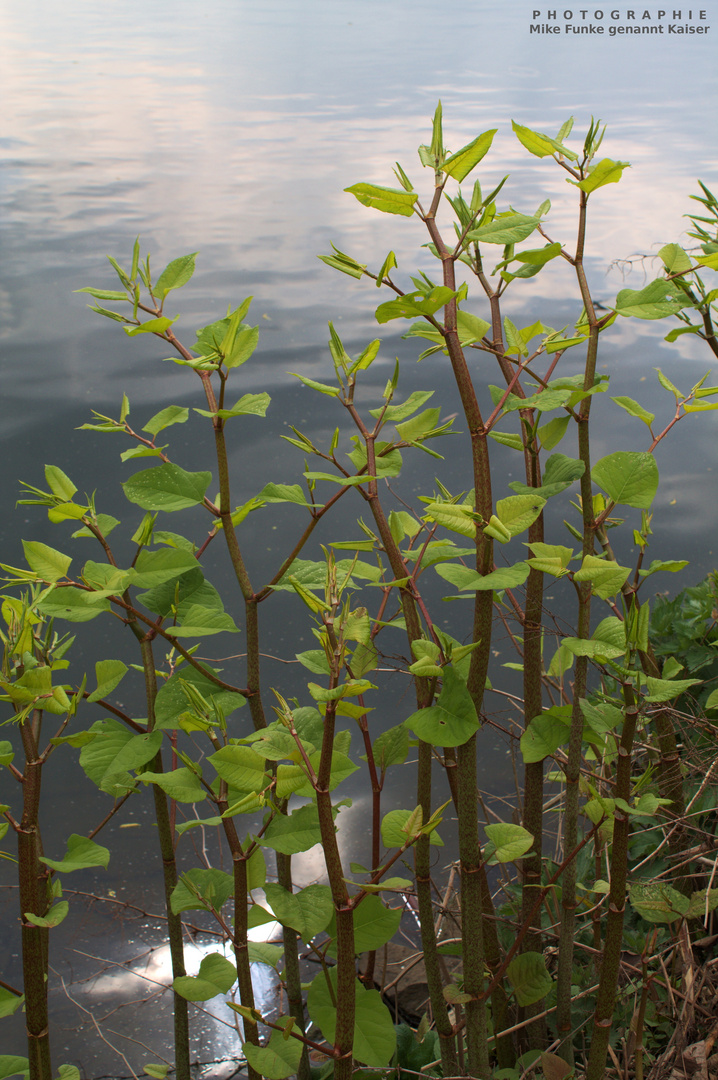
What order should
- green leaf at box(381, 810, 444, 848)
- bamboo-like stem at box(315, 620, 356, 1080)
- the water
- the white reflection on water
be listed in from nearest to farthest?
bamboo-like stem at box(315, 620, 356, 1080)
green leaf at box(381, 810, 444, 848)
the white reflection on water
the water

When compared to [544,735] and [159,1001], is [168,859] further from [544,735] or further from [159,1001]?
[159,1001]

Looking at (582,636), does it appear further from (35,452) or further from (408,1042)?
(35,452)

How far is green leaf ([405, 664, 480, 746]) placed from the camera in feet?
1.02

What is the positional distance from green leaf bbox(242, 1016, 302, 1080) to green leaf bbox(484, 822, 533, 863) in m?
→ 0.12

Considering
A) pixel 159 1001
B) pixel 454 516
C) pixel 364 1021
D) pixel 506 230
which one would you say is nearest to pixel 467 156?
pixel 506 230

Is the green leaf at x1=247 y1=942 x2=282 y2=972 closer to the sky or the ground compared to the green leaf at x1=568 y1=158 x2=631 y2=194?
closer to the ground

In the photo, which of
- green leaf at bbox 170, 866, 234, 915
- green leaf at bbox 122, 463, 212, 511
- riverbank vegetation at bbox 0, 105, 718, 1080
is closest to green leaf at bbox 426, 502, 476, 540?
riverbank vegetation at bbox 0, 105, 718, 1080

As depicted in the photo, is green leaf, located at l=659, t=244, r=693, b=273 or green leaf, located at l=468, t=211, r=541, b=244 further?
green leaf, located at l=659, t=244, r=693, b=273

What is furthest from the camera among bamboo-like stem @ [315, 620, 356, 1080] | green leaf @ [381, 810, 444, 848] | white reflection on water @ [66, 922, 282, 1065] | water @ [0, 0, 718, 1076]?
water @ [0, 0, 718, 1076]

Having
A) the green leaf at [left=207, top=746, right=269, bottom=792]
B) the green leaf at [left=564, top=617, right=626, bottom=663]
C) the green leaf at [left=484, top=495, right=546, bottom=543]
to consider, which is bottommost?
the green leaf at [left=207, top=746, right=269, bottom=792]

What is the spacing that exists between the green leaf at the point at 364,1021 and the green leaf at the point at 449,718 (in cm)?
11

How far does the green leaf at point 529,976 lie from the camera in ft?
1.38

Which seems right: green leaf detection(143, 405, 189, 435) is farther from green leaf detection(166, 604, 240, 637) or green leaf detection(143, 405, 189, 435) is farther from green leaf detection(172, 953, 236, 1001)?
green leaf detection(172, 953, 236, 1001)

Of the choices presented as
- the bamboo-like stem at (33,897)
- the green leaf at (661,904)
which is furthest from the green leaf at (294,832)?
the green leaf at (661,904)
